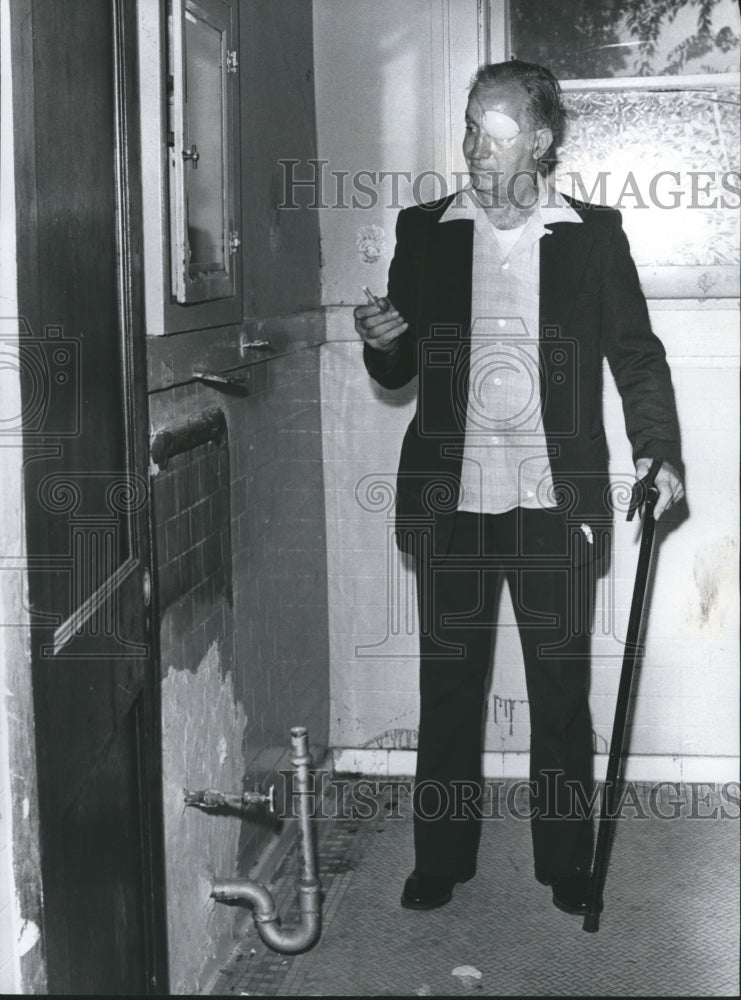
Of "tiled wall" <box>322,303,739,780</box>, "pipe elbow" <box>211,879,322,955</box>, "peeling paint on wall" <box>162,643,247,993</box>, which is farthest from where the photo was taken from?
"tiled wall" <box>322,303,739,780</box>

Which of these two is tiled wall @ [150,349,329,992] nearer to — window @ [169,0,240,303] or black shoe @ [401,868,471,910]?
window @ [169,0,240,303]

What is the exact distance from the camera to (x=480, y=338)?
118 inches

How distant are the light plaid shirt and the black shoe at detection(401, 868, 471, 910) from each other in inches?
32.4

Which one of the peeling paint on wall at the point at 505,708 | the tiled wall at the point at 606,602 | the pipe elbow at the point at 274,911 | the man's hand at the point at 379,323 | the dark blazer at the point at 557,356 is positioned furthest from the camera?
the peeling paint on wall at the point at 505,708

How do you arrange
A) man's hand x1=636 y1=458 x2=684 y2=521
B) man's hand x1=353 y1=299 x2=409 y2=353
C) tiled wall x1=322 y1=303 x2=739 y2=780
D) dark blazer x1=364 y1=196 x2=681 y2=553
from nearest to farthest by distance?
man's hand x1=353 y1=299 x2=409 y2=353 → man's hand x1=636 y1=458 x2=684 y2=521 → dark blazer x1=364 y1=196 x2=681 y2=553 → tiled wall x1=322 y1=303 x2=739 y2=780

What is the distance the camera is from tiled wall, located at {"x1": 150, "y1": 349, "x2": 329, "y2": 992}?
224cm

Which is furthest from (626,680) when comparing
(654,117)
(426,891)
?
(654,117)

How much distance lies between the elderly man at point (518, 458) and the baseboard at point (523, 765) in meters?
0.50

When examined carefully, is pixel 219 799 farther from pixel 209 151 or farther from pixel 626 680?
pixel 209 151

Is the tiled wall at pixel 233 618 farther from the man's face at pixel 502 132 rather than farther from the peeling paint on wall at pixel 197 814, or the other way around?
the man's face at pixel 502 132

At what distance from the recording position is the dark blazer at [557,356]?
9.13 feet

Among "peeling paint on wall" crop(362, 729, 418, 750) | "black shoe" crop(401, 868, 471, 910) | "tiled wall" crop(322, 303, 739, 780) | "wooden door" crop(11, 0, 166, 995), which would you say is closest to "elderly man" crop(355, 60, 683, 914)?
"black shoe" crop(401, 868, 471, 910)

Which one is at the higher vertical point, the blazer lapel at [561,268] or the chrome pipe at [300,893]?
the blazer lapel at [561,268]

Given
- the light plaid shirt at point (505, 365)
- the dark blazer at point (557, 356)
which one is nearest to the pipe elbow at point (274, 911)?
the dark blazer at point (557, 356)
